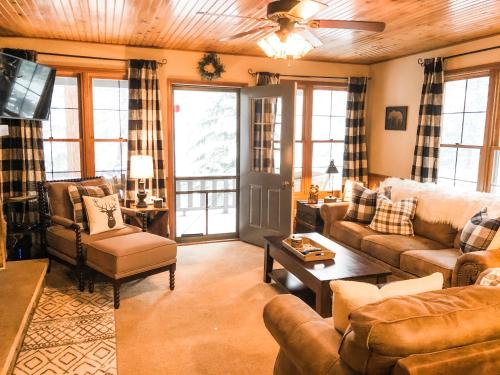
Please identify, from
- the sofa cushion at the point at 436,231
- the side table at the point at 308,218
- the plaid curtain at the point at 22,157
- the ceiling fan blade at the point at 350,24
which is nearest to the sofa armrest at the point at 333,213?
the side table at the point at 308,218

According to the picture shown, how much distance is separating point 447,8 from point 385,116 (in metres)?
2.43

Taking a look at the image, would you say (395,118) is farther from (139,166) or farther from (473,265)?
(139,166)

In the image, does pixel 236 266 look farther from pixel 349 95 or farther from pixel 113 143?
pixel 349 95

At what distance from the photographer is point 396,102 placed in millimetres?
5312

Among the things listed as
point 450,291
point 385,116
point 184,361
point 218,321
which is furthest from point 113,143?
point 450,291

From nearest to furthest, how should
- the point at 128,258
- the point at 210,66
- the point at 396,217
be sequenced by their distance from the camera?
the point at 128,258 < the point at 396,217 < the point at 210,66

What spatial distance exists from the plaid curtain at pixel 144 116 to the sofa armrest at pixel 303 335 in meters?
3.22

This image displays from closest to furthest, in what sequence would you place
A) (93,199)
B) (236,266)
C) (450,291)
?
(450,291) < (93,199) < (236,266)

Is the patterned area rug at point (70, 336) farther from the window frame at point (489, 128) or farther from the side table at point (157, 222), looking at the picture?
the window frame at point (489, 128)

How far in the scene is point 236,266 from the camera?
174 inches

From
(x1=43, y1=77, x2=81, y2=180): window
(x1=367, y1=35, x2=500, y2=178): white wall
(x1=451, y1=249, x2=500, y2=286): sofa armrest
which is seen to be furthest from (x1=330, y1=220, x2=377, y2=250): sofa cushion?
(x1=43, y1=77, x2=81, y2=180): window

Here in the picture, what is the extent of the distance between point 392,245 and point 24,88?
3.77 meters

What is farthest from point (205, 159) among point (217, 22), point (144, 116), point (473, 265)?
point (473, 265)

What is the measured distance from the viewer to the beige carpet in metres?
2.61
